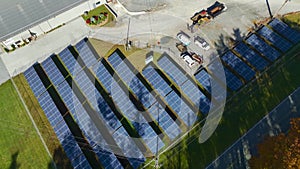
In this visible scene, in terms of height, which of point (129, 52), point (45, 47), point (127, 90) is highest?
point (45, 47)

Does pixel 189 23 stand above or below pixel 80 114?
above

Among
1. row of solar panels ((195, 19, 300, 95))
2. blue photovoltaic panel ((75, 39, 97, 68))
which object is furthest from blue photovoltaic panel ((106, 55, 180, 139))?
row of solar panels ((195, 19, 300, 95))

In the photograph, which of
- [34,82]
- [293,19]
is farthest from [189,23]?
[34,82]

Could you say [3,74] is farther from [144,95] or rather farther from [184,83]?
[184,83]

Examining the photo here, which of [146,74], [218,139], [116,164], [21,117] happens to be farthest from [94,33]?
[218,139]

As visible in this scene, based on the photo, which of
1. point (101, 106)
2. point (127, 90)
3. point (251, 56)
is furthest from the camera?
point (251, 56)

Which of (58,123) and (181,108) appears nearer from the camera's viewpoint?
(181,108)
